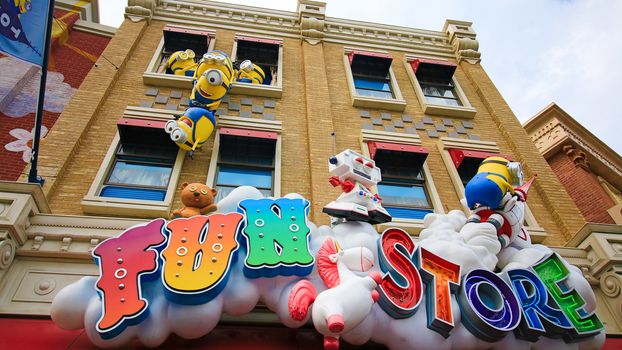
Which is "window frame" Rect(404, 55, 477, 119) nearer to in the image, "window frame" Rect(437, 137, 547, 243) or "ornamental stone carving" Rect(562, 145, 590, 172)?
A: "window frame" Rect(437, 137, 547, 243)

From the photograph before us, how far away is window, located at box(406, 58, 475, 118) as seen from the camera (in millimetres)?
10711

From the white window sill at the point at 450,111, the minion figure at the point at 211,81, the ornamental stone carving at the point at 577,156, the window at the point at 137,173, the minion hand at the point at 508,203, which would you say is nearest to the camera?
the minion hand at the point at 508,203

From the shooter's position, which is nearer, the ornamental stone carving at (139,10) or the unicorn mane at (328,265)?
the unicorn mane at (328,265)

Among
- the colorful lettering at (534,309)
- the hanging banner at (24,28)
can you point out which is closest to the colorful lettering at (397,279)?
the colorful lettering at (534,309)

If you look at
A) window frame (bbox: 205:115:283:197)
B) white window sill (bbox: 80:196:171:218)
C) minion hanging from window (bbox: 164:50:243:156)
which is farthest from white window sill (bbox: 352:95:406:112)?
white window sill (bbox: 80:196:171:218)

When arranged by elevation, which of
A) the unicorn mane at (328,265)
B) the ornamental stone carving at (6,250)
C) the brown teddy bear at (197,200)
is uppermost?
the brown teddy bear at (197,200)

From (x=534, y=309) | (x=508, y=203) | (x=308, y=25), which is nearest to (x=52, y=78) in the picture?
(x=308, y=25)

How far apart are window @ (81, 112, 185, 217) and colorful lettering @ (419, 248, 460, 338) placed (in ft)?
13.1

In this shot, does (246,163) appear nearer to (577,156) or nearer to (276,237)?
(276,237)

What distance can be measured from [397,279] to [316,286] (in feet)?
3.00

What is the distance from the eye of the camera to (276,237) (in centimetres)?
472

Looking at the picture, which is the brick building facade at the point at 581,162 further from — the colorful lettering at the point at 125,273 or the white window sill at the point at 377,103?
the colorful lettering at the point at 125,273

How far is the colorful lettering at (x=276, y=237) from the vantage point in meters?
4.39

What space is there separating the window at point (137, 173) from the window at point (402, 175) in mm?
3878
